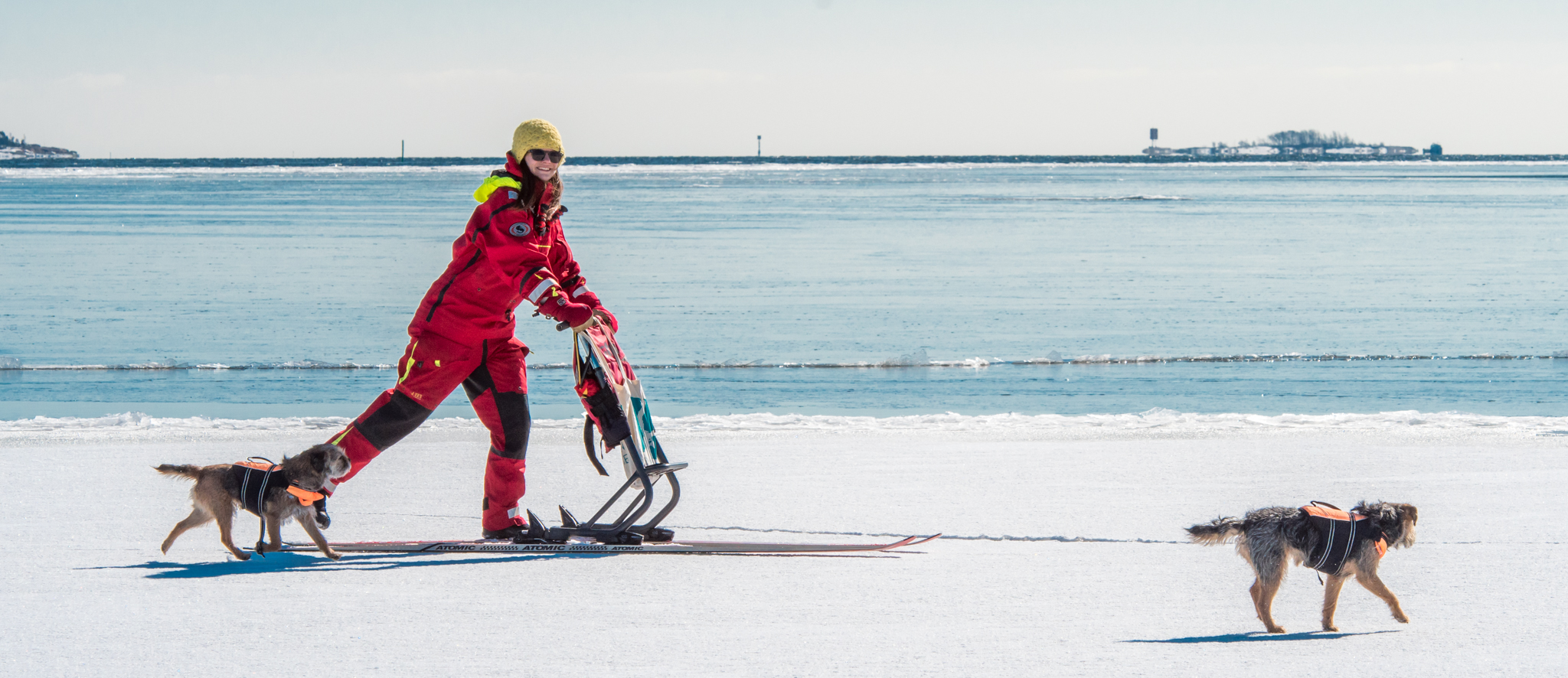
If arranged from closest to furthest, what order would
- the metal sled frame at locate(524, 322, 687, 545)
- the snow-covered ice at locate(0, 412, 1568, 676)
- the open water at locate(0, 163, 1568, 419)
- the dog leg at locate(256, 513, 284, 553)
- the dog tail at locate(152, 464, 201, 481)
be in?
1. the snow-covered ice at locate(0, 412, 1568, 676)
2. the dog tail at locate(152, 464, 201, 481)
3. the dog leg at locate(256, 513, 284, 553)
4. the metal sled frame at locate(524, 322, 687, 545)
5. the open water at locate(0, 163, 1568, 419)

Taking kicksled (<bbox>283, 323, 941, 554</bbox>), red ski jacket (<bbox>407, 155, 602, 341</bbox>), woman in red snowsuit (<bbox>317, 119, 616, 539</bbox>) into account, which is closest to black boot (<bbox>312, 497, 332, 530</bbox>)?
woman in red snowsuit (<bbox>317, 119, 616, 539</bbox>)

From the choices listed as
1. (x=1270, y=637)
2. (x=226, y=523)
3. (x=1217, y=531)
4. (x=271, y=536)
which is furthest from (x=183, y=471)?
(x=1270, y=637)

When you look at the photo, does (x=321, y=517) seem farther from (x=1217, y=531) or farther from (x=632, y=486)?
(x=1217, y=531)

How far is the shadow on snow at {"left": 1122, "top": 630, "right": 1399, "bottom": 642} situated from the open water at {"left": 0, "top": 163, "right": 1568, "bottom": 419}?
252 inches

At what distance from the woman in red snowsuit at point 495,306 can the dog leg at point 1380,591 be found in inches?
93.0

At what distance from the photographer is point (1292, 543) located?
3572 mm

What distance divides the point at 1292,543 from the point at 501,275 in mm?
2436

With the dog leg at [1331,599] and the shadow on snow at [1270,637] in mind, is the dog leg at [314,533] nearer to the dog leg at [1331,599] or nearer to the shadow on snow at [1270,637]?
the shadow on snow at [1270,637]

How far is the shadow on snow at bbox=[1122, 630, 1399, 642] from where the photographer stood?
11.7 feet

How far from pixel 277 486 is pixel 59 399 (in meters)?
7.90

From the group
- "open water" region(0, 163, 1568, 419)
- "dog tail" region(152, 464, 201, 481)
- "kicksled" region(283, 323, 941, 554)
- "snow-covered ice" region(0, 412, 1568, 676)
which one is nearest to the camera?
"snow-covered ice" region(0, 412, 1568, 676)

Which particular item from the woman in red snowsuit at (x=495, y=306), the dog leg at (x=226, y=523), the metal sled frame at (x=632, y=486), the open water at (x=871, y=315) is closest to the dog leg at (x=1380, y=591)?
the metal sled frame at (x=632, y=486)

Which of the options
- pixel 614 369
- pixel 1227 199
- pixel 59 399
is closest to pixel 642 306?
pixel 59 399

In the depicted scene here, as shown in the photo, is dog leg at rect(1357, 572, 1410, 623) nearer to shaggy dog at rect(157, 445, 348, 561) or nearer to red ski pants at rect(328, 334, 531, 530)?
red ski pants at rect(328, 334, 531, 530)
